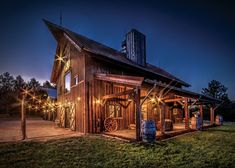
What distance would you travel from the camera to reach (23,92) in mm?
8539

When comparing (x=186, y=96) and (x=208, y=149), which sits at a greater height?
(x=186, y=96)

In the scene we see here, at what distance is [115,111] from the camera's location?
11273mm

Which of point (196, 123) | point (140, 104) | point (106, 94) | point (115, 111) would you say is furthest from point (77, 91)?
point (196, 123)

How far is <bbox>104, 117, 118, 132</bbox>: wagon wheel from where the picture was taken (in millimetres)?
10289

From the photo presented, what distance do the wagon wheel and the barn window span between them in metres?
0.51

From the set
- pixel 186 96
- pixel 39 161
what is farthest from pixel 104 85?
pixel 39 161

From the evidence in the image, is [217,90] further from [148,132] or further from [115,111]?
[148,132]

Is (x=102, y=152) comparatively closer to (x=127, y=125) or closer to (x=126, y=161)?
(x=126, y=161)

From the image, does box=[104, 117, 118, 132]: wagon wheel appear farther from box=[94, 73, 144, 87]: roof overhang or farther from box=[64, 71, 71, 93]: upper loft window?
box=[64, 71, 71, 93]: upper loft window

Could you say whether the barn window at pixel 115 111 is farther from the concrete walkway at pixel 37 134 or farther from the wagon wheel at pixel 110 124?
the concrete walkway at pixel 37 134

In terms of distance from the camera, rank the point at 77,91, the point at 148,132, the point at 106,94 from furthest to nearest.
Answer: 1. the point at 77,91
2. the point at 106,94
3. the point at 148,132

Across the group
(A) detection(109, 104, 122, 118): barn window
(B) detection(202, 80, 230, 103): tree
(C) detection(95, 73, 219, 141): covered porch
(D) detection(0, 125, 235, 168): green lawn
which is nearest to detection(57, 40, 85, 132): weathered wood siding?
(C) detection(95, 73, 219, 141): covered porch

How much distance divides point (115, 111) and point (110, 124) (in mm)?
1134

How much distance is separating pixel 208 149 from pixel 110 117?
615 cm
